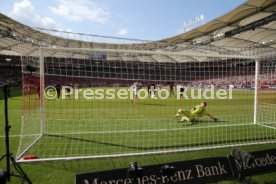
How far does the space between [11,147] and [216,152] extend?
4825mm

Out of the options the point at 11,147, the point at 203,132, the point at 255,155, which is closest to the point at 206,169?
the point at 255,155

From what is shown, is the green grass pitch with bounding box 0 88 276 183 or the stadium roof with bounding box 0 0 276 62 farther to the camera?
the stadium roof with bounding box 0 0 276 62

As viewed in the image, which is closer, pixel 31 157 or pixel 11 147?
pixel 31 157

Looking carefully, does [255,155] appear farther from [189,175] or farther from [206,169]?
[189,175]

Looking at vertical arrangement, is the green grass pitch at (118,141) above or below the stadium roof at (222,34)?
below

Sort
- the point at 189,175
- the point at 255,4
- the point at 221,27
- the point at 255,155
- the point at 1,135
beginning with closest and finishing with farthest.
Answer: the point at 189,175 < the point at 255,155 < the point at 1,135 < the point at 255,4 < the point at 221,27

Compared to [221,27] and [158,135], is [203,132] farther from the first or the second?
[221,27]

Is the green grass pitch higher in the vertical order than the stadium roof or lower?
lower

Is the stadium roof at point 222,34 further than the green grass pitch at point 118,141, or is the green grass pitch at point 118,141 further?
the stadium roof at point 222,34

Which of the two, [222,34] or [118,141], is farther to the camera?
[222,34]

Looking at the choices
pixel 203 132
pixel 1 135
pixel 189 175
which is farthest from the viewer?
pixel 203 132

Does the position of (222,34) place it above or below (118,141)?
above

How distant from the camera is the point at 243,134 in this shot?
781 centimetres

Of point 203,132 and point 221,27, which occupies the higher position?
point 221,27
